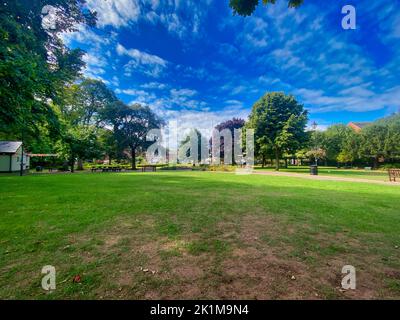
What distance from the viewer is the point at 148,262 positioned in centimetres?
316

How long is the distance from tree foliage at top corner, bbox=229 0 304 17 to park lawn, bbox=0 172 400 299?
4.47 metres

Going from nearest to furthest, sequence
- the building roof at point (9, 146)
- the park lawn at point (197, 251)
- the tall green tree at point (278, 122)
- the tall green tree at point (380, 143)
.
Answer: the park lawn at point (197, 251), the building roof at point (9, 146), the tall green tree at point (278, 122), the tall green tree at point (380, 143)

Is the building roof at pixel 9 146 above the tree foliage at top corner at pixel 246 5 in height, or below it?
below

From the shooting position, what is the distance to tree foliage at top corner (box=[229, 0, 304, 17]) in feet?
11.9

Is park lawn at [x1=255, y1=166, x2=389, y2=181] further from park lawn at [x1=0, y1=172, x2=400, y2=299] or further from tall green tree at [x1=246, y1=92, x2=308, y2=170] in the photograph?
park lawn at [x1=0, y1=172, x2=400, y2=299]

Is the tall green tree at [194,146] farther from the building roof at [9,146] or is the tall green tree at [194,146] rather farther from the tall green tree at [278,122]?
the building roof at [9,146]

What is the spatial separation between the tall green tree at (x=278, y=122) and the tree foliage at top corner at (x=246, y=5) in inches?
1027

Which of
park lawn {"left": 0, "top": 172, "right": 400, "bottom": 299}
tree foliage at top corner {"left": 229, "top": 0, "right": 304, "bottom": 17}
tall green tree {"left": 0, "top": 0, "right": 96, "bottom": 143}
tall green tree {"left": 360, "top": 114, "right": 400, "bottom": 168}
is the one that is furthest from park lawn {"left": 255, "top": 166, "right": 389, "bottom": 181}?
tall green tree {"left": 0, "top": 0, "right": 96, "bottom": 143}

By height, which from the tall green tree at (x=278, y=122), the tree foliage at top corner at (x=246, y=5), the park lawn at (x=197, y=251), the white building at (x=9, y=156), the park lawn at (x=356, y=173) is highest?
the tall green tree at (x=278, y=122)

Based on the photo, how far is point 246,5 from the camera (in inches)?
143

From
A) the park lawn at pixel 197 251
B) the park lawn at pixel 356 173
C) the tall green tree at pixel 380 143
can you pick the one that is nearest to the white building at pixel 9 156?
the park lawn at pixel 197 251

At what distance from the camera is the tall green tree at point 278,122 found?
28.5 metres
